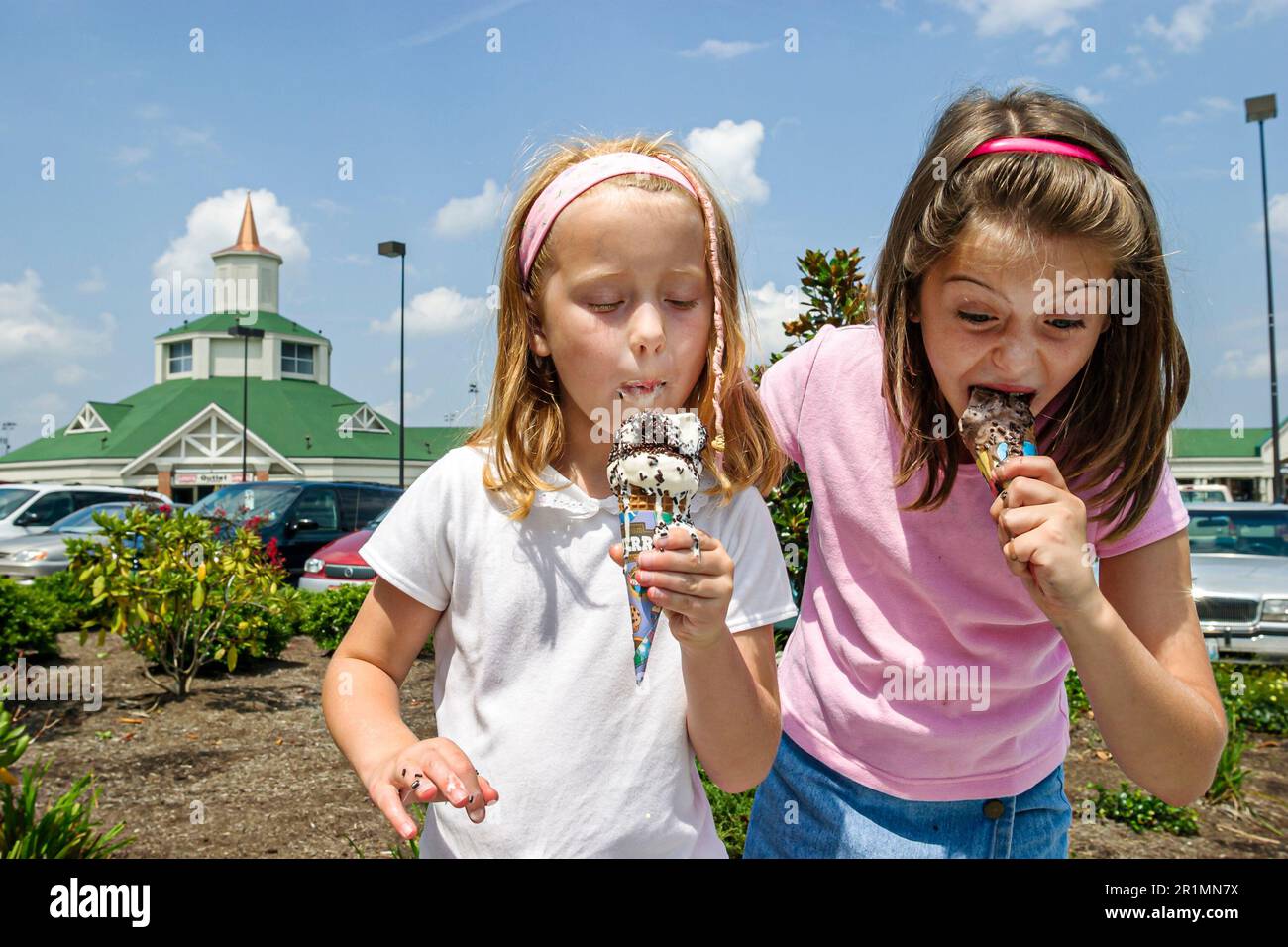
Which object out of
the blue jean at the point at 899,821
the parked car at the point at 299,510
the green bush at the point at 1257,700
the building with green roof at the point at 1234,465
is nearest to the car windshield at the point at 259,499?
the parked car at the point at 299,510

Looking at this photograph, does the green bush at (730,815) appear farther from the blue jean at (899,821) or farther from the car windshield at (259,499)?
the car windshield at (259,499)

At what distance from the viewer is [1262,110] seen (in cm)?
1504

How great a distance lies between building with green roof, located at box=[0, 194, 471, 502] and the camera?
163 feet

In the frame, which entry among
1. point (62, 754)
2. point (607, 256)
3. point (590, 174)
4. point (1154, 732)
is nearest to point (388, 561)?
point (607, 256)

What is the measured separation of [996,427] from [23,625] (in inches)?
343

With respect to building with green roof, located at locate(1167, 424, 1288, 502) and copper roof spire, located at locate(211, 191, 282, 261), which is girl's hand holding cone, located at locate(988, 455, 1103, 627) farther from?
copper roof spire, located at locate(211, 191, 282, 261)

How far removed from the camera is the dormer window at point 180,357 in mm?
63162

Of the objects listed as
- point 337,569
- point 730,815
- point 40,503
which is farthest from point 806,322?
point 40,503

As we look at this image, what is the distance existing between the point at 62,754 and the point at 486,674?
17.3 ft

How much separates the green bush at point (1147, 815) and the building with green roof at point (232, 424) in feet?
133

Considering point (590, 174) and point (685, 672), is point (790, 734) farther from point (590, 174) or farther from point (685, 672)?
point (590, 174)

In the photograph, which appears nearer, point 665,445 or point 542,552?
point 665,445

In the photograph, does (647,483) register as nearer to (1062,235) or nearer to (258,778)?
(1062,235)

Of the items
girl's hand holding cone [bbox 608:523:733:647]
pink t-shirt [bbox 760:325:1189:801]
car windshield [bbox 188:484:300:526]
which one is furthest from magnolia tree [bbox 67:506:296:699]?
girl's hand holding cone [bbox 608:523:733:647]
